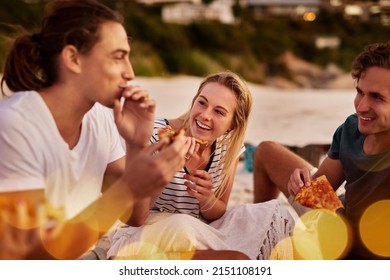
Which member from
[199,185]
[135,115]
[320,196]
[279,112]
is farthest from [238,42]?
[135,115]

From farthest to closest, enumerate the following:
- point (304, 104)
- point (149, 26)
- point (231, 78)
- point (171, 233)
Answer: point (149, 26) → point (304, 104) → point (231, 78) → point (171, 233)

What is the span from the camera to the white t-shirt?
1435mm

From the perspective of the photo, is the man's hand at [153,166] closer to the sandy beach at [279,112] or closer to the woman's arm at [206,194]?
the woman's arm at [206,194]

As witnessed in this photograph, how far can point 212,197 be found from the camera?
1828 millimetres

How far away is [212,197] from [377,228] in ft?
1.59

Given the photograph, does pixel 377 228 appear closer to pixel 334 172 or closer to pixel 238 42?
pixel 334 172

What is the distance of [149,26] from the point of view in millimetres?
10375

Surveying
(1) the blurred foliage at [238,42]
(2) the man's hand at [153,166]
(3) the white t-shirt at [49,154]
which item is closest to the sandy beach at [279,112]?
(1) the blurred foliage at [238,42]

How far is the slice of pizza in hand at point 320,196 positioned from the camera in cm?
188

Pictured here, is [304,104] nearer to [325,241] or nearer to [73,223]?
[325,241]

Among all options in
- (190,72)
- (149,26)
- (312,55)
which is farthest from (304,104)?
(312,55)

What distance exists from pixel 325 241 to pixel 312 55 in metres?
13.1

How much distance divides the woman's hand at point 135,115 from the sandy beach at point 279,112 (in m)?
1.98

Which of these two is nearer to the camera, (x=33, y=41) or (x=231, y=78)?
(x=33, y=41)
